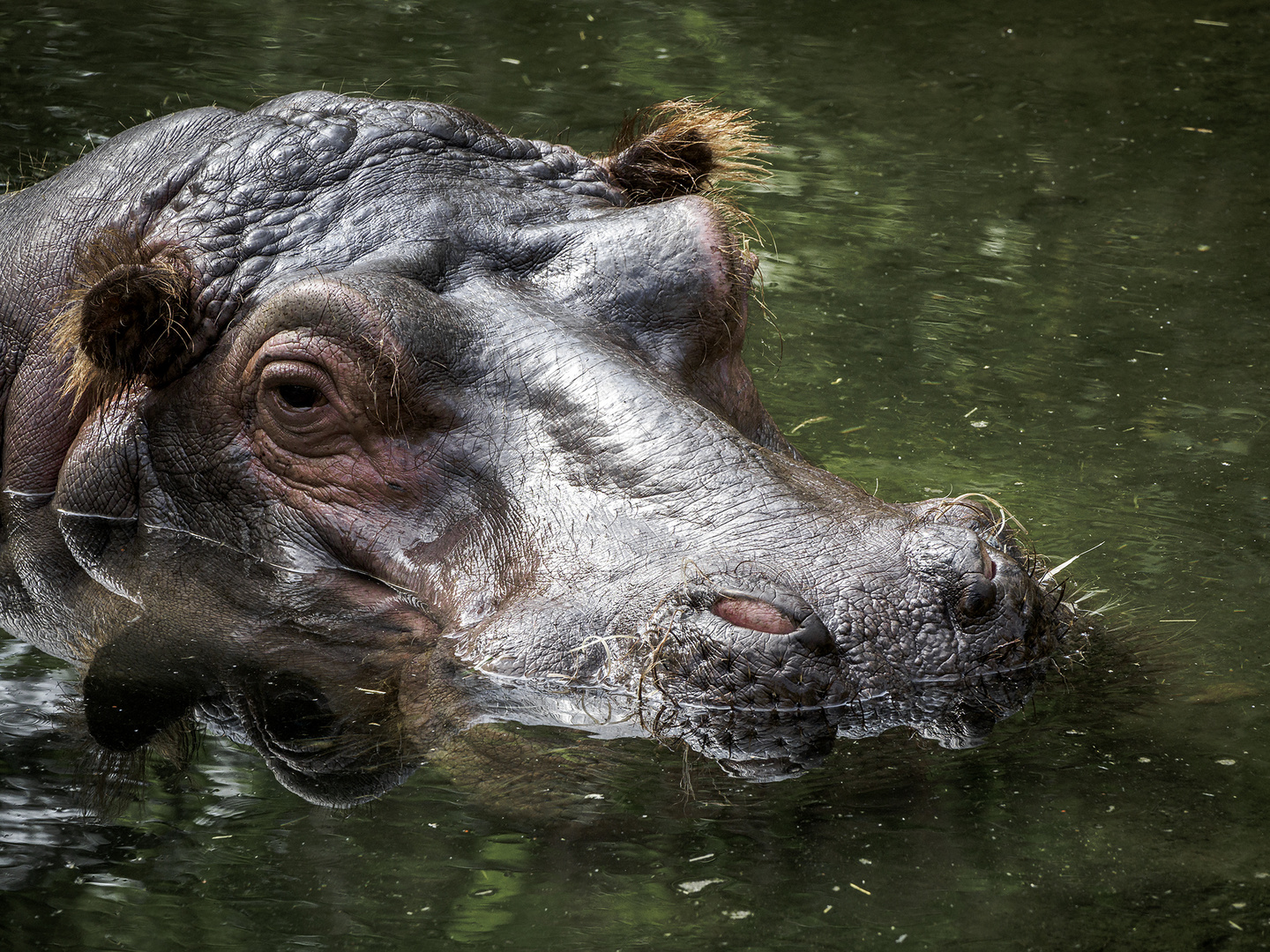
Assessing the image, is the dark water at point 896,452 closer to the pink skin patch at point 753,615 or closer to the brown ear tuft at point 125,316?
the pink skin patch at point 753,615

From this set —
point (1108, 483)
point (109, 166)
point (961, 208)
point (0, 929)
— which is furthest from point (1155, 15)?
point (0, 929)

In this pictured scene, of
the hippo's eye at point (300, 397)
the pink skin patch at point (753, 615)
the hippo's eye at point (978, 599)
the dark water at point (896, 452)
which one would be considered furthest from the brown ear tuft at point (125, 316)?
the hippo's eye at point (978, 599)

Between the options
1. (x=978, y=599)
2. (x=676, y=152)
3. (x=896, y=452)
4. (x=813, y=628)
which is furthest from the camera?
(x=896, y=452)

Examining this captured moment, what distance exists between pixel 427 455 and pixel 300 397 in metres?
0.47

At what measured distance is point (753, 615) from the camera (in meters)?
4.33

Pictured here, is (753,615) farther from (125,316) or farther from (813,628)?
(125,316)

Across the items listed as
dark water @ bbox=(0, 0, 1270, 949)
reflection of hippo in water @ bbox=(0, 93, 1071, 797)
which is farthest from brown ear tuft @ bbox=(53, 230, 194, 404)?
dark water @ bbox=(0, 0, 1270, 949)

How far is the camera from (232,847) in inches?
162

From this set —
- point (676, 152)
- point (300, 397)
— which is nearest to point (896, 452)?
point (676, 152)

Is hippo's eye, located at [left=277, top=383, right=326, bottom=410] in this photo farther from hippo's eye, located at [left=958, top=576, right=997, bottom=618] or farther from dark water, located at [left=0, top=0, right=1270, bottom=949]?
hippo's eye, located at [left=958, top=576, right=997, bottom=618]

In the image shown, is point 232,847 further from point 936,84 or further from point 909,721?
point 936,84

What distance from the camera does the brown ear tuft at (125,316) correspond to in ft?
17.7

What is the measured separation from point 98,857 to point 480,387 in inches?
70.1

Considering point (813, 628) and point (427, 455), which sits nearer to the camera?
point (813, 628)
